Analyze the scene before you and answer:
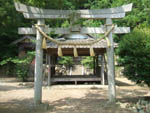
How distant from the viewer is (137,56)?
16.3 feet

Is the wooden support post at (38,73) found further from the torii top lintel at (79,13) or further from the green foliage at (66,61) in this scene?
the green foliage at (66,61)

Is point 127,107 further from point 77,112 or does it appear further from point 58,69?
point 58,69

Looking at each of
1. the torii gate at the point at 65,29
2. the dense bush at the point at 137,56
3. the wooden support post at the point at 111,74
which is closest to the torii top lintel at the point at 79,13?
the torii gate at the point at 65,29

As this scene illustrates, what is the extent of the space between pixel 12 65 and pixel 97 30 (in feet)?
52.4

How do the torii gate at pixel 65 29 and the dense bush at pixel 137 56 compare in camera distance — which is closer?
the dense bush at pixel 137 56

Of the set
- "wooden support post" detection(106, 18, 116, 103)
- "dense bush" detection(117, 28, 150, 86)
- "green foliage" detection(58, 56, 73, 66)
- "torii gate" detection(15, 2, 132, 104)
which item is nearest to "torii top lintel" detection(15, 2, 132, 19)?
"torii gate" detection(15, 2, 132, 104)

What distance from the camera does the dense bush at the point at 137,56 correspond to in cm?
481

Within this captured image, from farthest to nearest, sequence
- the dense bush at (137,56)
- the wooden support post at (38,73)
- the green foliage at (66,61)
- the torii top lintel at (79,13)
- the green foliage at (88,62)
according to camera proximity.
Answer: the green foliage at (66,61) < the green foliage at (88,62) < the torii top lintel at (79,13) < the wooden support post at (38,73) < the dense bush at (137,56)

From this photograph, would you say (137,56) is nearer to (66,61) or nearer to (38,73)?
(38,73)

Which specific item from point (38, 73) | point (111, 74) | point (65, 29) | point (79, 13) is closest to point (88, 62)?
point (111, 74)

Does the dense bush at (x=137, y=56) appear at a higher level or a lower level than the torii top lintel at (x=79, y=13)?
lower

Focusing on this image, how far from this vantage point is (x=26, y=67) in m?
13.2

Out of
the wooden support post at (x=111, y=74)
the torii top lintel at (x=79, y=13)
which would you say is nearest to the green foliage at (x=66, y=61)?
the torii top lintel at (x=79, y=13)

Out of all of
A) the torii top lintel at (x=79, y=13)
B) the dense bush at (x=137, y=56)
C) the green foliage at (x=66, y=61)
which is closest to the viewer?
the dense bush at (x=137, y=56)
